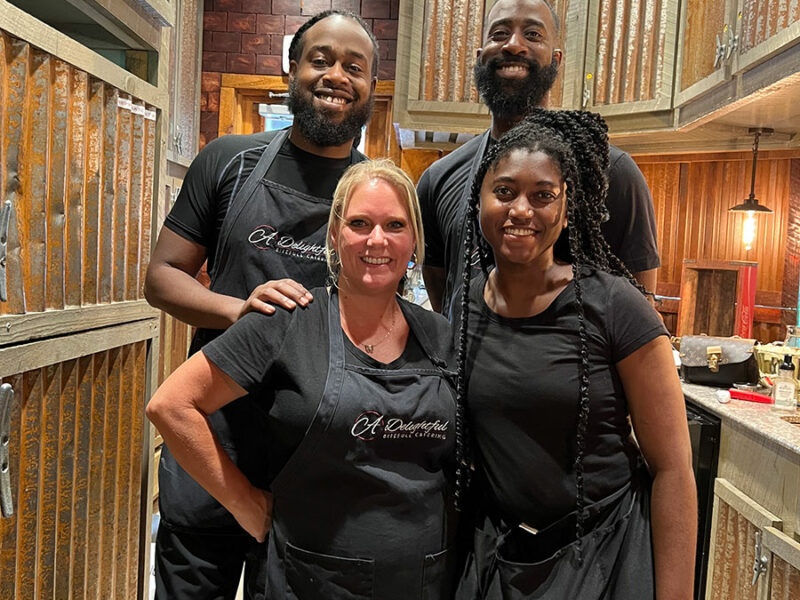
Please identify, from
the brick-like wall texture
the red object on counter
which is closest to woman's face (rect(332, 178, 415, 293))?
the red object on counter

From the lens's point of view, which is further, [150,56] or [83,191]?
[150,56]

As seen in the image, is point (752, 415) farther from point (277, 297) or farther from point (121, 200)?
point (121, 200)

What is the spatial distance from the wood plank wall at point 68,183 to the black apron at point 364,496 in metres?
0.71

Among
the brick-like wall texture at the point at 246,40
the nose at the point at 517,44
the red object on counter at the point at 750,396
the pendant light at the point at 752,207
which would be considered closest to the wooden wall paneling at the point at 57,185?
the nose at the point at 517,44

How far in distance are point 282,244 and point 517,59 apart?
0.77m

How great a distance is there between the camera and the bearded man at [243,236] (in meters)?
1.69

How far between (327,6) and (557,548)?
461 cm

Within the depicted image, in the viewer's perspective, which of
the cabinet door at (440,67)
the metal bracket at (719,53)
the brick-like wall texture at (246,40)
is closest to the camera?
the metal bracket at (719,53)

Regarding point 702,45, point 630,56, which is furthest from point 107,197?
point 630,56

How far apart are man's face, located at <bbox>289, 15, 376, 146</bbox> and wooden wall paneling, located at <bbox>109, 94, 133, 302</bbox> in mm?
470

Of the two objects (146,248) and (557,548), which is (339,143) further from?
(557,548)

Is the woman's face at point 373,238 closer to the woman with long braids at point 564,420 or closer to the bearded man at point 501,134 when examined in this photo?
the woman with long braids at point 564,420

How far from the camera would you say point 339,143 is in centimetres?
183

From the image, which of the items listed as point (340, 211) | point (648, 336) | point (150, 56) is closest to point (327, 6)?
point (150, 56)
